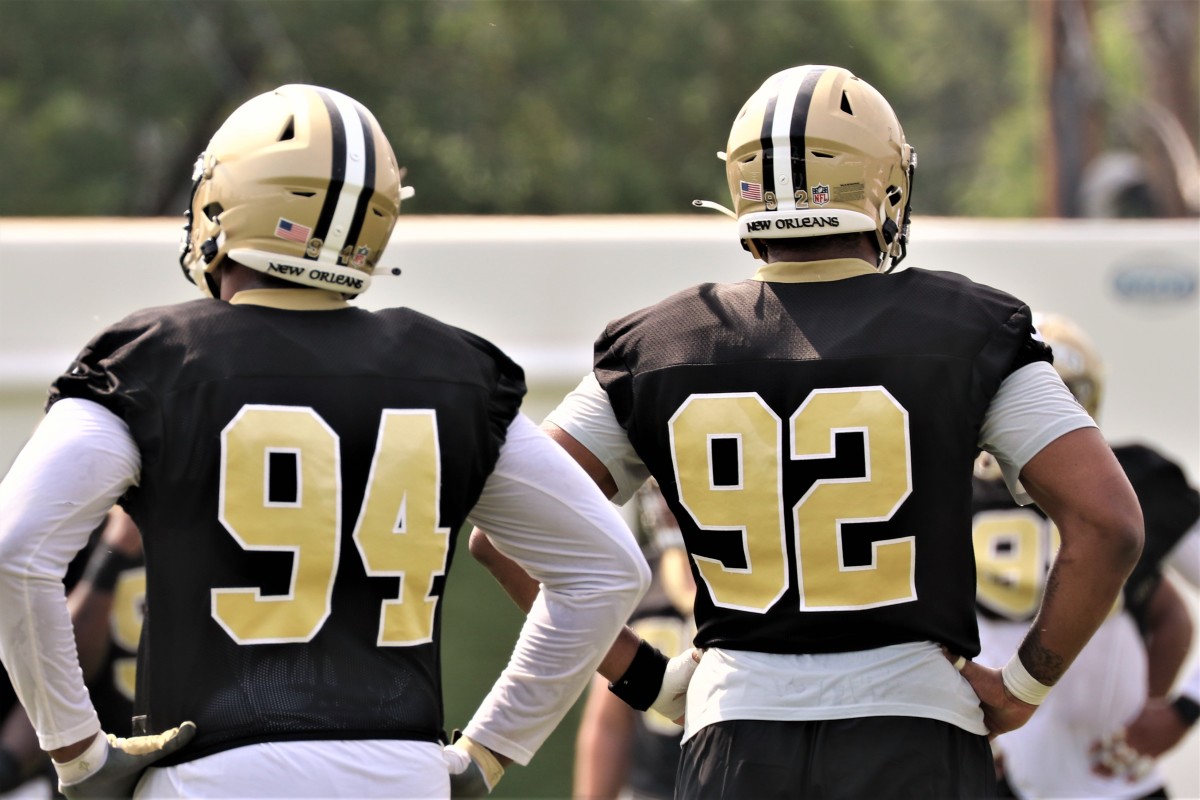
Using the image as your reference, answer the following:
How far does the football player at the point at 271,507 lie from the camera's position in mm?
2703

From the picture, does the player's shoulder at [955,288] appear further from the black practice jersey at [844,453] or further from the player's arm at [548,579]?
the player's arm at [548,579]

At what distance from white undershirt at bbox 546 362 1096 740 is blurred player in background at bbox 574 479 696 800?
231 centimetres

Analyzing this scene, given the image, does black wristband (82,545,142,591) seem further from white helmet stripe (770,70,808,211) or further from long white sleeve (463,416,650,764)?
white helmet stripe (770,70,808,211)

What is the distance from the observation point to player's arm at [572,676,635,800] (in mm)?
A: 5594

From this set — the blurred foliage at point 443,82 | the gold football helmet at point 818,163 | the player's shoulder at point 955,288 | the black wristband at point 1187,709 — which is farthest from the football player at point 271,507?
the blurred foliage at point 443,82

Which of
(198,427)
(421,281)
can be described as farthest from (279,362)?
(421,281)

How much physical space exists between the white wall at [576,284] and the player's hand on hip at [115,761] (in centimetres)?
374

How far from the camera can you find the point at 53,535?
264cm

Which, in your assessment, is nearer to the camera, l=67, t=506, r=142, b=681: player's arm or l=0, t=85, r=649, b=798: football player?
l=0, t=85, r=649, b=798: football player

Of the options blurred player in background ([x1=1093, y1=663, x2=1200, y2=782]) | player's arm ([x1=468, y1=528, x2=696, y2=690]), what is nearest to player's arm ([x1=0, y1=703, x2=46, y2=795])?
player's arm ([x1=468, y1=528, x2=696, y2=690])

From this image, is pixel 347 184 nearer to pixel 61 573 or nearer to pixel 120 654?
pixel 61 573

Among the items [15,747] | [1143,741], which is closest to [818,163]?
[1143,741]

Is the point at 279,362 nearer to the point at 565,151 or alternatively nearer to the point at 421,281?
the point at 421,281

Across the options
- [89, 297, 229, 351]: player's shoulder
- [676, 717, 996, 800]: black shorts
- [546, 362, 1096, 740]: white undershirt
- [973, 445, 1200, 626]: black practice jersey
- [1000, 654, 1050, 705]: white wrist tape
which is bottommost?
[973, 445, 1200, 626]: black practice jersey
